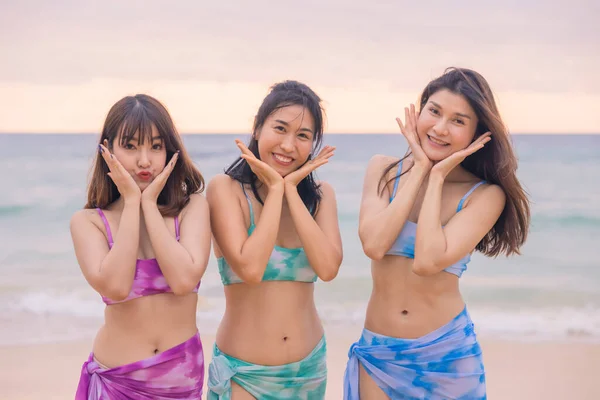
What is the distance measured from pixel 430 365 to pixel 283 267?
0.85 meters

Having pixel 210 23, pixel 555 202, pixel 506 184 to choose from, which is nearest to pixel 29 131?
pixel 210 23

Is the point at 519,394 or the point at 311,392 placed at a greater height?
the point at 311,392

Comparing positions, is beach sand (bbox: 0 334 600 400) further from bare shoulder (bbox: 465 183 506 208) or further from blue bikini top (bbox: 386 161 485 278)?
bare shoulder (bbox: 465 183 506 208)

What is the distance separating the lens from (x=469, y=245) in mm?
3570

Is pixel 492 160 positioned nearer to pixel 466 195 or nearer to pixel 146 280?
pixel 466 195

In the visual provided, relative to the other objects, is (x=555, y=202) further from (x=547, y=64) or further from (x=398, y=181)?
(x=398, y=181)

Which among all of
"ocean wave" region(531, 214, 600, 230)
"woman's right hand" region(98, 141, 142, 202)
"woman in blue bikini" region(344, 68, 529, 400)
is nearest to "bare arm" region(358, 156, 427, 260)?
"woman in blue bikini" region(344, 68, 529, 400)

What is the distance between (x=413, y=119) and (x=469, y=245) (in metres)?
0.71

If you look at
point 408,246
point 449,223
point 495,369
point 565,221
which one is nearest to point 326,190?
point 408,246

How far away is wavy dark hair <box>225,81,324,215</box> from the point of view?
3.73 meters

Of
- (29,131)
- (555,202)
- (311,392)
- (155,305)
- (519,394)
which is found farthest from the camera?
(29,131)

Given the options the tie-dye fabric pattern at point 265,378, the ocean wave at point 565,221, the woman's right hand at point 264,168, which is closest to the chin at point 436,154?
the woman's right hand at point 264,168

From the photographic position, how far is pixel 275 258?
368cm

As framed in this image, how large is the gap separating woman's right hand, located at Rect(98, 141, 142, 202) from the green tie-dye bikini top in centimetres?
61
